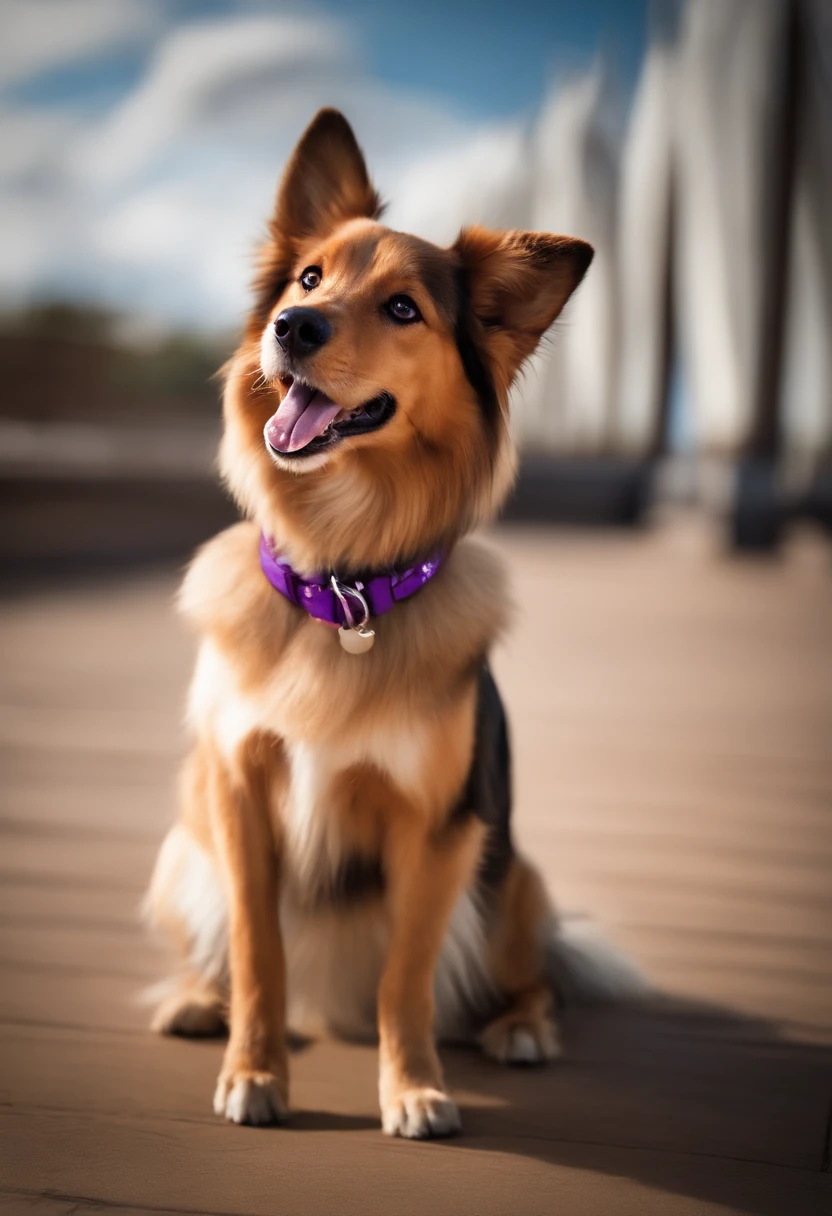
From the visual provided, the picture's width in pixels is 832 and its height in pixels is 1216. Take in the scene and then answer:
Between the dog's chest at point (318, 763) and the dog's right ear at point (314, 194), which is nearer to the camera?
the dog's chest at point (318, 763)

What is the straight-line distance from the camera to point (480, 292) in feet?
6.65

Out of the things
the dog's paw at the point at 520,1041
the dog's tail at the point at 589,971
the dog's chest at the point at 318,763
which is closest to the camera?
the dog's chest at the point at 318,763

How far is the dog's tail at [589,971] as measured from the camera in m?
2.27

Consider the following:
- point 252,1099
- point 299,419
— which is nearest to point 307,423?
point 299,419

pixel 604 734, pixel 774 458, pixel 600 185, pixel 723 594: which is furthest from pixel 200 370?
pixel 604 734

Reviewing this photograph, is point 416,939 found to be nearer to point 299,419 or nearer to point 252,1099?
point 252,1099

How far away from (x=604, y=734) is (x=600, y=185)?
16485mm

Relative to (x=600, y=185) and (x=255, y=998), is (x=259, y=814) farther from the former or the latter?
(x=600, y=185)

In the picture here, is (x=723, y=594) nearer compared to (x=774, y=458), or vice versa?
(x=723, y=594)

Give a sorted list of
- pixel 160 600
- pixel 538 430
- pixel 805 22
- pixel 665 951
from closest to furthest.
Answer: pixel 665 951 < pixel 160 600 < pixel 805 22 < pixel 538 430

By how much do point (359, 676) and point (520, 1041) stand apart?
0.76m

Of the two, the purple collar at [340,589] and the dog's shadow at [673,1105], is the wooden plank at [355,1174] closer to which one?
the dog's shadow at [673,1105]

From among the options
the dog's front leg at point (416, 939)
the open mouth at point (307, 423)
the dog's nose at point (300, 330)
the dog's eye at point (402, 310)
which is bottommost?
the dog's front leg at point (416, 939)

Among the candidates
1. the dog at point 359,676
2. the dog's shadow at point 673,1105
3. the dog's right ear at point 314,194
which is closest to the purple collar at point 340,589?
the dog at point 359,676
